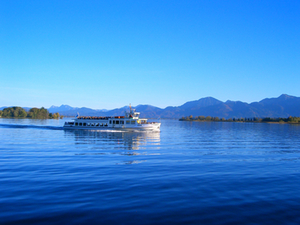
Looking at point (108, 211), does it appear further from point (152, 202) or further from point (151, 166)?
point (151, 166)

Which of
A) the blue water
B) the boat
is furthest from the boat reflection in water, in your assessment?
the boat

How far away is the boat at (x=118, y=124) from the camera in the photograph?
82.8m

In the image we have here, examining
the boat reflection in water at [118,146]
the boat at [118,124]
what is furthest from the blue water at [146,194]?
the boat at [118,124]

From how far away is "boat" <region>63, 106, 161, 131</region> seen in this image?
3258 inches

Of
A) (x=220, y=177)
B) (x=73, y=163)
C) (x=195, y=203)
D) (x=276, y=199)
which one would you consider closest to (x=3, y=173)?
(x=73, y=163)

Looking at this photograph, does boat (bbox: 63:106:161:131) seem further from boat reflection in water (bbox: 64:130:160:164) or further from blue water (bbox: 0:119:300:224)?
blue water (bbox: 0:119:300:224)

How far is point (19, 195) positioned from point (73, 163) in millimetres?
10781

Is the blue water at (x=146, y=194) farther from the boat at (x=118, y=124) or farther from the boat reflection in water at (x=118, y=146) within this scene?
the boat at (x=118, y=124)

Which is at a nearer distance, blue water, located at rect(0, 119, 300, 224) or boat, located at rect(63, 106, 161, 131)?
blue water, located at rect(0, 119, 300, 224)

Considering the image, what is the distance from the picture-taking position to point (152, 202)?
1362cm

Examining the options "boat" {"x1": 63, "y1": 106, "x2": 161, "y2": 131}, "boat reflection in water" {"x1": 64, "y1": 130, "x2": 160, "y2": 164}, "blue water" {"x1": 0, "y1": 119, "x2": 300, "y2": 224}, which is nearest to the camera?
"blue water" {"x1": 0, "y1": 119, "x2": 300, "y2": 224}

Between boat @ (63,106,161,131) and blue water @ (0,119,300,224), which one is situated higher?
boat @ (63,106,161,131)

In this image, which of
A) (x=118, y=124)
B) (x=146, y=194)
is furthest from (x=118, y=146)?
(x=118, y=124)

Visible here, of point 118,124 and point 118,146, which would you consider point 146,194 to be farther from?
point 118,124
